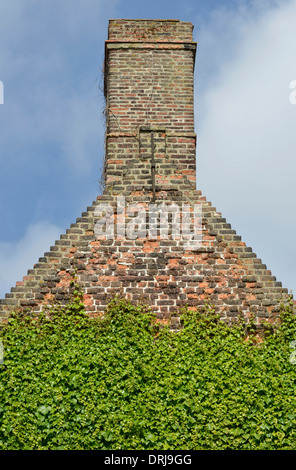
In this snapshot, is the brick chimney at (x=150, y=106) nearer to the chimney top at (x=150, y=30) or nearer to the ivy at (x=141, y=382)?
the chimney top at (x=150, y=30)

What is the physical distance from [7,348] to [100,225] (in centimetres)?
227

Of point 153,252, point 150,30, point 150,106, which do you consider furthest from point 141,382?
point 150,30

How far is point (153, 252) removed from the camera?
9.40 m

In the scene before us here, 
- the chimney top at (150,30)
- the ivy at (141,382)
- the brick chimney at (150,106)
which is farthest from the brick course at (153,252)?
the chimney top at (150,30)

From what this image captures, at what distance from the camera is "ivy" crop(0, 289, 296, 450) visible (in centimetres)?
788

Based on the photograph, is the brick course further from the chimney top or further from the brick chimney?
the chimney top

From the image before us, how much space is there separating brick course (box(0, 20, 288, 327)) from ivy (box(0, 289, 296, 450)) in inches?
9.1

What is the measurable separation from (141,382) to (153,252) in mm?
2004

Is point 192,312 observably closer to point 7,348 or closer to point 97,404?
point 97,404

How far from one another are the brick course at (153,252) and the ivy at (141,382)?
0.76 ft

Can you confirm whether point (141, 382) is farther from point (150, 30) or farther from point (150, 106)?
point (150, 30)

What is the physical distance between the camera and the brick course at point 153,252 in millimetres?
9141
